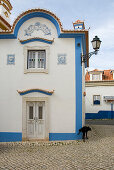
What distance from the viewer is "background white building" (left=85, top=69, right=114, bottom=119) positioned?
21.1 metres

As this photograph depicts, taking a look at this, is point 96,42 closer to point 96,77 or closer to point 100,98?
point 100,98

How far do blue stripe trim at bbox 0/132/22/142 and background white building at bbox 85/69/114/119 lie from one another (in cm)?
1332

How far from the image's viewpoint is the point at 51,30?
9711 millimetres

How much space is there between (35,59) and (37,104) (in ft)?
7.67

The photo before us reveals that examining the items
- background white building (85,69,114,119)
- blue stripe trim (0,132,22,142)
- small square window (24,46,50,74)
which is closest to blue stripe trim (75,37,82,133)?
small square window (24,46,50,74)

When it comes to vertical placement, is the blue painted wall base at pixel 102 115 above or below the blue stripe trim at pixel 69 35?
below

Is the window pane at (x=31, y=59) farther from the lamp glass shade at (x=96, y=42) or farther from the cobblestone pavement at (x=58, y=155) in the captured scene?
the cobblestone pavement at (x=58, y=155)

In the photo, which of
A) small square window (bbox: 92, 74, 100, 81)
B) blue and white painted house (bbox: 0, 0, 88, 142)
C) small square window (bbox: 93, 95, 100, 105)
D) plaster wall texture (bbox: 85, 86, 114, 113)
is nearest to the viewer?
blue and white painted house (bbox: 0, 0, 88, 142)

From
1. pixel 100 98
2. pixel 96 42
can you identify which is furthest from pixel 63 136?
pixel 100 98

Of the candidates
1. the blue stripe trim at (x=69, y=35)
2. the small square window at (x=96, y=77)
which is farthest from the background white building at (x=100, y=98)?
the blue stripe trim at (x=69, y=35)

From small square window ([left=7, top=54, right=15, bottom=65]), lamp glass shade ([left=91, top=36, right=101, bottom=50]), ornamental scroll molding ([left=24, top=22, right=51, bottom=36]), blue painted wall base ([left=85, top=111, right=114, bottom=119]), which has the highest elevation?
ornamental scroll molding ([left=24, top=22, right=51, bottom=36])

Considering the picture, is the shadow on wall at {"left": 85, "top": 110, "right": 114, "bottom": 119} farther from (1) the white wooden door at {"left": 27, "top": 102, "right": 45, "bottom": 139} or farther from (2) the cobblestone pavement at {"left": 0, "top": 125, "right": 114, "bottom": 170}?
(1) the white wooden door at {"left": 27, "top": 102, "right": 45, "bottom": 139}

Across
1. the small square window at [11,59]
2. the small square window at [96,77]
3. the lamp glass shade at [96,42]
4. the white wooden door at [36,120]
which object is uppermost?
the lamp glass shade at [96,42]

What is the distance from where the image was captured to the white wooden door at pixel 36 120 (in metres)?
9.48
